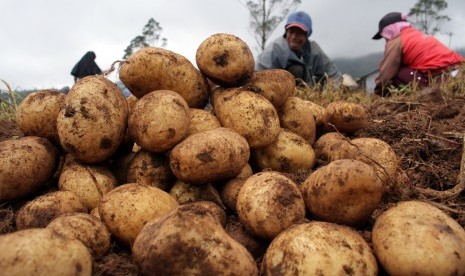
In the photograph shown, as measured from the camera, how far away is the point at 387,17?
6691mm

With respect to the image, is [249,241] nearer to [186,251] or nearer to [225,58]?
[186,251]

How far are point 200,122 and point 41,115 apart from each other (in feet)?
3.00

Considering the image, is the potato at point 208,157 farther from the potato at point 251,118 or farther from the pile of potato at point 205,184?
the potato at point 251,118

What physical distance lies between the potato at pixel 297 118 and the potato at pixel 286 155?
0.15 metres

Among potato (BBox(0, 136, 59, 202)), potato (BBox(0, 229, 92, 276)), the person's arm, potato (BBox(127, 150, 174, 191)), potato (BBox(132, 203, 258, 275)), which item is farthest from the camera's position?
the person's arm

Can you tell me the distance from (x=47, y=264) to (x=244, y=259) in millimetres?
651

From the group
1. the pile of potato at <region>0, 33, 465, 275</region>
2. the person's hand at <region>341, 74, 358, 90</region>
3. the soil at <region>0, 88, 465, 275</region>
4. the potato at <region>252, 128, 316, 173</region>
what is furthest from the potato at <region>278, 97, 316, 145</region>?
the person's hand at <region>341, 74, 358, 90</region>

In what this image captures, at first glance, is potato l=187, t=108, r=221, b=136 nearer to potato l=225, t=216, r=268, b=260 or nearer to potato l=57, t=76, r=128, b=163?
potato l=57, t=76, r=128, b=163

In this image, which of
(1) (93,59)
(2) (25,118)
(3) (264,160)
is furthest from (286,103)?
(1) (93,59)

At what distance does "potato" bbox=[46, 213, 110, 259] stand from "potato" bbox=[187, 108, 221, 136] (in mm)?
727

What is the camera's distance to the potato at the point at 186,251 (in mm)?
1356

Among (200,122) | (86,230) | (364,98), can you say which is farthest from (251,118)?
(364,98)

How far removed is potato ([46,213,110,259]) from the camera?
1557 mm

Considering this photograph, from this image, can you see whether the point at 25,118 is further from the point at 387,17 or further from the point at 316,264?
the point at 387,17
